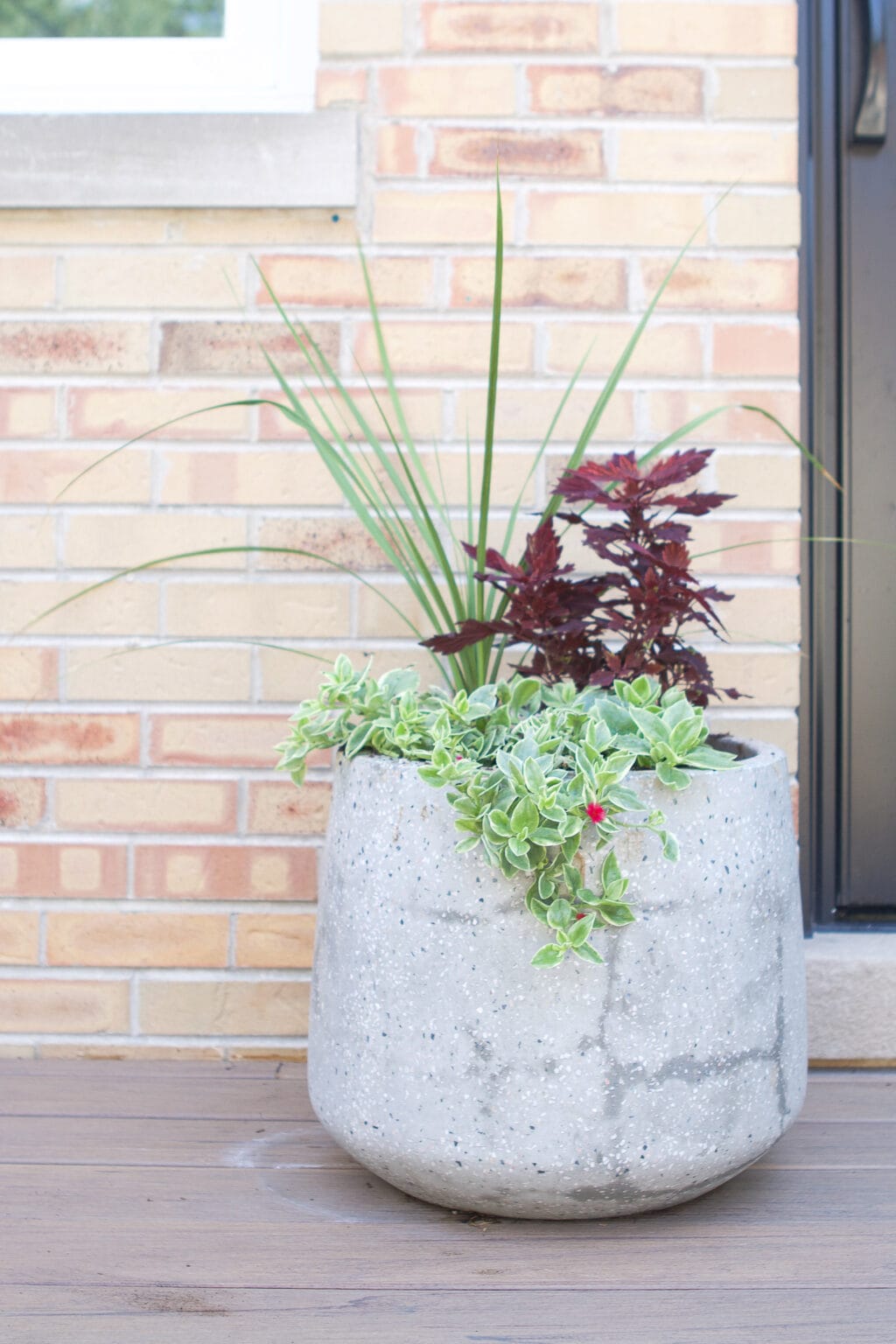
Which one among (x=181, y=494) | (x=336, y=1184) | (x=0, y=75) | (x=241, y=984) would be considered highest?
(x=0, y=75)

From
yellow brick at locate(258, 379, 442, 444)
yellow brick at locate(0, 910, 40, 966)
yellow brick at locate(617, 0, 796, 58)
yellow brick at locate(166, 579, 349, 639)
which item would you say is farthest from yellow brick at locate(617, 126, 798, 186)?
yellow brick at locate(0, 910, 40, 966)

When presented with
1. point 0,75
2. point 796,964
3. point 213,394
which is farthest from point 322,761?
point 0,75

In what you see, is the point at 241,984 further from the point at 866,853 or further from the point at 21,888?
the point at 866,853

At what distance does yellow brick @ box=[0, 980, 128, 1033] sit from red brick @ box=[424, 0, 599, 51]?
1.41 m

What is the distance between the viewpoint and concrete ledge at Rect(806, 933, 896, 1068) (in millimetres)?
1471

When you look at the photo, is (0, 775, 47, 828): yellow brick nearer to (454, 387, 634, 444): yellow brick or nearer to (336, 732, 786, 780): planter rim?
(336, 732, 786, 780): planter rim

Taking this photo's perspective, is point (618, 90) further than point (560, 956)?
Yes

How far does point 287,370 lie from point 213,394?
0.11 meters

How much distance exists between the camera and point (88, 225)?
1513mm

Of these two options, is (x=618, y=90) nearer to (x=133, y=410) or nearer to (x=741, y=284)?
(x=741, y=284)

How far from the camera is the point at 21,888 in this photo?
1502 mm

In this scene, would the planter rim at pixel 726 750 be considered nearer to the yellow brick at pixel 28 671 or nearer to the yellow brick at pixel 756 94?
the yellow brick at pixel 28 671

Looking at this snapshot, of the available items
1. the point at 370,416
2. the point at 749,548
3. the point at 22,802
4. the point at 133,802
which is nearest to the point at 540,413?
the point at 370,416

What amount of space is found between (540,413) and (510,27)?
0.54 metres
